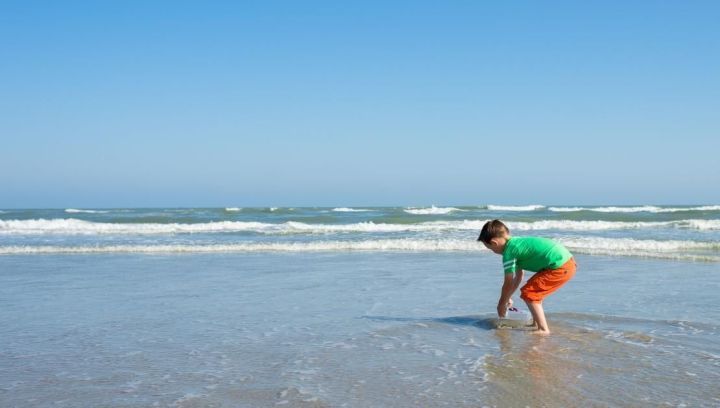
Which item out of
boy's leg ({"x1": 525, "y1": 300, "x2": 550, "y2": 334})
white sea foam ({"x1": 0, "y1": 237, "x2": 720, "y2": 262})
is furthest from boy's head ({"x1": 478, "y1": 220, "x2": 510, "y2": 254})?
white sea foam ({"x1": 0, "y1": 237, "x2": 720, "y2": 262})

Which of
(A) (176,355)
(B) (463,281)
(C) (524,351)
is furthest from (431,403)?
(B) (463,281)

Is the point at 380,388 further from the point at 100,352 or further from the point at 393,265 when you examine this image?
the point at 393,265

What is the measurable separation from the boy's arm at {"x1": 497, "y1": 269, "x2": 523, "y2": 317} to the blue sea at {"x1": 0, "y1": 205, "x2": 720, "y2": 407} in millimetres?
232

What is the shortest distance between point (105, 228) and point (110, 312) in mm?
20163

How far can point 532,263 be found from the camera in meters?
5.95

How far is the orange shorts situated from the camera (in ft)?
19.3

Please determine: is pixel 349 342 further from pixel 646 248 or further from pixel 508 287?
pixel 646 248

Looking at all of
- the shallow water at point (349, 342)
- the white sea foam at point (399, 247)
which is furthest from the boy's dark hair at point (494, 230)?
the white sea foam at point (399, 247)

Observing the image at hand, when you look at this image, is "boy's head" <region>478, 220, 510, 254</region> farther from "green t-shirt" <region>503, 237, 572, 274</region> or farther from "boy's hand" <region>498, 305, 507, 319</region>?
"boy's hand" <region>498, 305, 507, 319</region>

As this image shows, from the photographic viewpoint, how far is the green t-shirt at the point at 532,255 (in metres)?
5.86

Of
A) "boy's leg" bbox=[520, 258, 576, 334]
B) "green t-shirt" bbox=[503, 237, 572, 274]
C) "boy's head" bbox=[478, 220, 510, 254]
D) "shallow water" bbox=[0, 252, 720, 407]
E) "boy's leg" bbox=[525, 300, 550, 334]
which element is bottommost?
"shallow water" bbox=[0, 252, 720, 407]

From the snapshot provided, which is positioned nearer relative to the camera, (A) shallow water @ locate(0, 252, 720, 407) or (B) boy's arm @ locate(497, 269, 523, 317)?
(A) shallow water @ locate(0, 252, 720, 407)

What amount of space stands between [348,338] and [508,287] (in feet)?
5.14

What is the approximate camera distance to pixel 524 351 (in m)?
5.16
